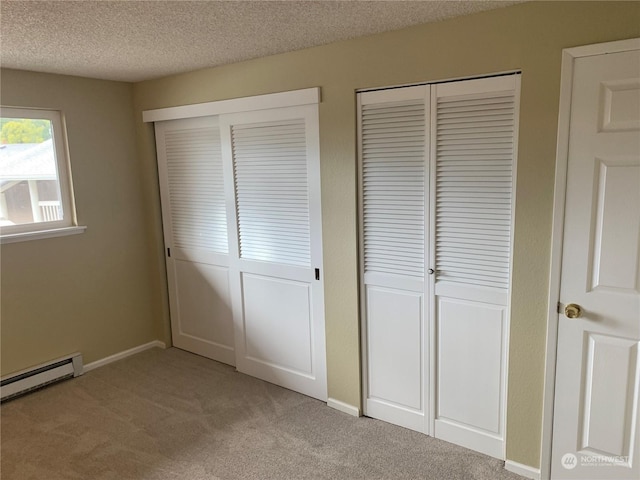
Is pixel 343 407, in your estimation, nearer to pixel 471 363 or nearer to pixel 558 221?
pixel 471 363

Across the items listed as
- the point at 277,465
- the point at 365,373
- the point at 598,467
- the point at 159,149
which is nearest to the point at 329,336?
the point at 365,373

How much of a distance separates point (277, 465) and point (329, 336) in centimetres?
82

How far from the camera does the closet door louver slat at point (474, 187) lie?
2.21 metres

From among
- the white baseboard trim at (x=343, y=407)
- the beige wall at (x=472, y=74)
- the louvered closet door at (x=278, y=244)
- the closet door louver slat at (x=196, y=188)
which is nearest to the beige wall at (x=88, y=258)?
the closet door louver slat at (x=196, y=188)

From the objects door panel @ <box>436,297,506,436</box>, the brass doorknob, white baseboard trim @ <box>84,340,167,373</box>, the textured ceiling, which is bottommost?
white baseboard trim @ <box>84,340,167,373</box>

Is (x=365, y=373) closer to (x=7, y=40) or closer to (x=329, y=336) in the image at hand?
(x=329, y=336)

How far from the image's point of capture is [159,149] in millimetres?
3723

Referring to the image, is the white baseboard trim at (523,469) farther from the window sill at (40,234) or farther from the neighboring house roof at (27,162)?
the neighboring house roof at (27,162)

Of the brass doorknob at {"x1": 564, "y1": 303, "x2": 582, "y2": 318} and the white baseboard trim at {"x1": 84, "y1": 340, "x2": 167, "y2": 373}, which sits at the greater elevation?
the brass doorknob at {"x1": 564, "y1": 303, "x2": 582, "y2": 318}

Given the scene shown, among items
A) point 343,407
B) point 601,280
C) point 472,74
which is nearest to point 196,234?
point 343,407

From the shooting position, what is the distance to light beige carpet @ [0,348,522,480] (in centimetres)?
242

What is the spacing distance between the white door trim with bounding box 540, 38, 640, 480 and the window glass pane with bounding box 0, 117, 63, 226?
3.30 m

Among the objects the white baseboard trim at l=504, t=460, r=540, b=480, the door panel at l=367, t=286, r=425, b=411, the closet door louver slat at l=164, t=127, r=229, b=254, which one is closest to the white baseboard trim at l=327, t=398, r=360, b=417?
the door panel at l=367, t=286, r=425, b=411

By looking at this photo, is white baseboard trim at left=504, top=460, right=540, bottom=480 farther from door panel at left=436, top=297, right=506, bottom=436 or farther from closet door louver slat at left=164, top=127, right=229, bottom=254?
closet door louver slat at left=164, top=127, right=229, bottom=254
